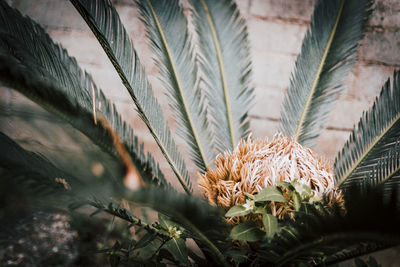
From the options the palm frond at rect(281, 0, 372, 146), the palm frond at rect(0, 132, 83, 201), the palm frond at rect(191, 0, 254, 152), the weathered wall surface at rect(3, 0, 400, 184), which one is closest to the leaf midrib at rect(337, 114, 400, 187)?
the palm frond at rect(281, 0, 372, 146)

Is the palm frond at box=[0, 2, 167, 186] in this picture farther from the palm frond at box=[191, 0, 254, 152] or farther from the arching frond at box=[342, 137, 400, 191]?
the arching frond at box=[342, 137, 400, 191]

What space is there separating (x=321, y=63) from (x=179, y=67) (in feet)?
1.77

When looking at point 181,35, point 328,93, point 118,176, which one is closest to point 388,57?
point 328,93

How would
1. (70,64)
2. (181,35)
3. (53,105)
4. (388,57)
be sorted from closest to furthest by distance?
(53,105) → (70,64) → (181,35) → (388,57)

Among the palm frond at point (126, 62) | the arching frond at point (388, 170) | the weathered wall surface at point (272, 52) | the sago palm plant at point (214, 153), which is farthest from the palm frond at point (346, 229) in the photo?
the weathered wall surface at point (272, 52)

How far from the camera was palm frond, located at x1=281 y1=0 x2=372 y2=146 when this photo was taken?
1.08 m

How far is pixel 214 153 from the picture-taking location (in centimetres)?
125

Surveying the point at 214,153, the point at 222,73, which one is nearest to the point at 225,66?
the point at 222,73

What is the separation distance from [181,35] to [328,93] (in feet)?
2.15

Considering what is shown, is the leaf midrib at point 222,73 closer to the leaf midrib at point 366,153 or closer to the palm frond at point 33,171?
the leaf midrib at point 366,153

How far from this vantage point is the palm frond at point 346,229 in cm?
41

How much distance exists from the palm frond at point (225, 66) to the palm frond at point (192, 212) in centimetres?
57

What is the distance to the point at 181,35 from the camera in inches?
43.1

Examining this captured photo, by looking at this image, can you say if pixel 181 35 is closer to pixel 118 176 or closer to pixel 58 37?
pixel 118 176
